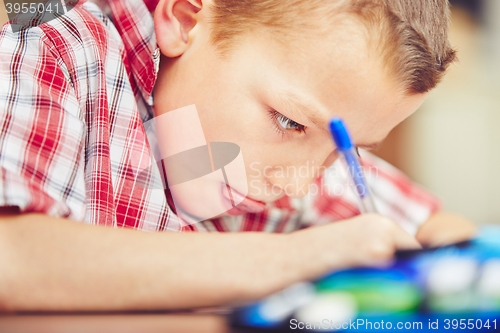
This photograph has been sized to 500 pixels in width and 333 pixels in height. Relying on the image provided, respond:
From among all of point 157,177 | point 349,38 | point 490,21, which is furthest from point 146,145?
point 490,21

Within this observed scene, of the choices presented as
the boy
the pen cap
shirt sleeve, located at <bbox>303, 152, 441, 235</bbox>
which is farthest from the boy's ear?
shirt sleeve, located at <bbox>303, 152, 441, 235</bbox>

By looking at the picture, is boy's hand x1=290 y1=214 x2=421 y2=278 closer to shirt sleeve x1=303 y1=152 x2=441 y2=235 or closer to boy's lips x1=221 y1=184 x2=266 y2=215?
boy's lips x1=221 y1=184 x2=266 y2=215

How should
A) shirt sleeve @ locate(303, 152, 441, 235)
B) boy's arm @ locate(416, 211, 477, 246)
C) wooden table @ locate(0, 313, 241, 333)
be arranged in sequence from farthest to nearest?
shirt sleeve @ locate(303, 152, 441, 235)
boy's arm @ locate(416, 211, 477, 246)
wooden table @ locate(0, 313, 241, 333)

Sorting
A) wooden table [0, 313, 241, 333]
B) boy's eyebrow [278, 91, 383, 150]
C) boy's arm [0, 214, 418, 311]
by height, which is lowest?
wooden table [0, 313, 241, 333]

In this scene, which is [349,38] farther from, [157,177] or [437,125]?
[437,125]

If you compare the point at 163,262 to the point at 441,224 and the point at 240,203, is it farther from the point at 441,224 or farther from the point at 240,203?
Result: the point at 441,224

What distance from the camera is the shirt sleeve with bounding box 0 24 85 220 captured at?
214 mm

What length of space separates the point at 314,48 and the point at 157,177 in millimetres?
123

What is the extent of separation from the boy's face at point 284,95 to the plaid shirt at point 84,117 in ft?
0.08

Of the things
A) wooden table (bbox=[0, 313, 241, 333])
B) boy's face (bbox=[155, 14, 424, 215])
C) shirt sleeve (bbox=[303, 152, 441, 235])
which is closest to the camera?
wooden table (bbox=[0, 313, 241, 333])

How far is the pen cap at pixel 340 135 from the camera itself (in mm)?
263

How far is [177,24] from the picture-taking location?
0.31 meters

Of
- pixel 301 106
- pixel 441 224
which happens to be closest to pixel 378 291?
pixel 301 106

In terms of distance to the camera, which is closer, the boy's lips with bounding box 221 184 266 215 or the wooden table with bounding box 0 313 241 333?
the wooden table with bounding box 0 313 241 333
